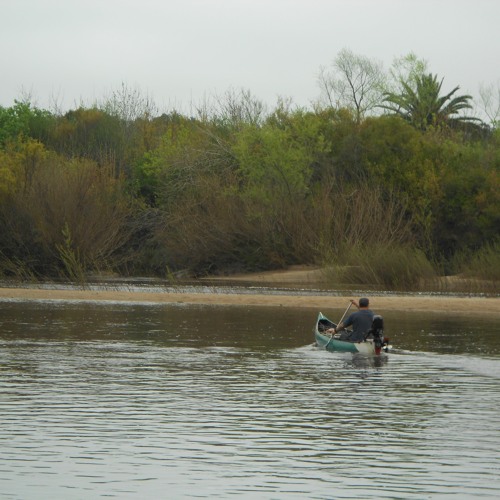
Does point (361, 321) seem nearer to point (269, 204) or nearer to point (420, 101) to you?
point (269, 204)

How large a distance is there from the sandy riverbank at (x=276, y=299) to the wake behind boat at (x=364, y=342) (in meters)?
13.2

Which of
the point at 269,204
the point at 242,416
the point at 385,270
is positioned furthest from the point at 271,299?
the point at 242,416

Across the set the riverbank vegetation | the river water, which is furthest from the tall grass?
the river water

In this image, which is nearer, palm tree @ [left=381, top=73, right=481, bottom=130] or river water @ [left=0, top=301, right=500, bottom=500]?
Result: river water @ [left=0, top=301, right=500, bottom=500]

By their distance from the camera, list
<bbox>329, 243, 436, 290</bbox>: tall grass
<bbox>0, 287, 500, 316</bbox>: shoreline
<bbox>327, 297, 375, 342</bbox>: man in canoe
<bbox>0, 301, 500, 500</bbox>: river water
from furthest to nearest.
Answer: <bbox>329, 243, 436, 290</bbox>: tall grass < <bbox>0, 287, 500, 316</bbox>: shoreline < <bbox>327, 297, 375, 342</bbox>: man in canoe < <bbox>0, 301, 500, 500</bbox>: river water

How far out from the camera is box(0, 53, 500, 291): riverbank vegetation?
55781 millimetres

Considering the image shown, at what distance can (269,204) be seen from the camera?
6103 cm

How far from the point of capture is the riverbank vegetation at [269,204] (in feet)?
183

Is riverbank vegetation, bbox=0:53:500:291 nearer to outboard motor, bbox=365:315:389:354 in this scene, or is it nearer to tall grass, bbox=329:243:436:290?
tall grass, bbox=329:243:436:290

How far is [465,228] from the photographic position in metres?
60.3

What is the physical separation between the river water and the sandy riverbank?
32.7ft

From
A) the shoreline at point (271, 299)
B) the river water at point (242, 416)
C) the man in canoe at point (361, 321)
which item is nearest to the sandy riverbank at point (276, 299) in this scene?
the shoreline at point (271, 299)

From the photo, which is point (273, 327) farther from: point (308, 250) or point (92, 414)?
point (308, 250)

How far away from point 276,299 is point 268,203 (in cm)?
1777
